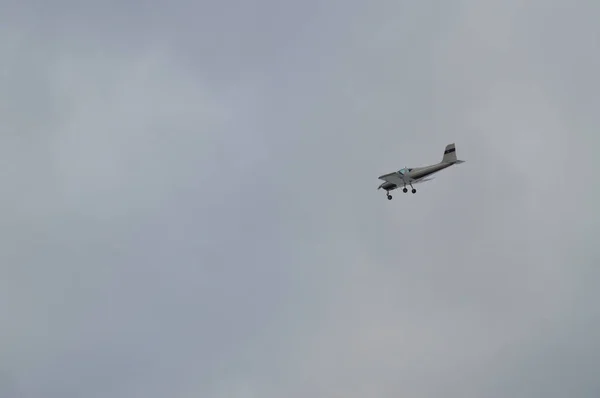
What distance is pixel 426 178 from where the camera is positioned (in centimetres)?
17275

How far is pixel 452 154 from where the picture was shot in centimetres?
16888

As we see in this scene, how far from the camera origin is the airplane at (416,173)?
169 m

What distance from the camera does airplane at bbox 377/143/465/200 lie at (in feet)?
553

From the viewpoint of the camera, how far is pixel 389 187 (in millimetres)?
178250

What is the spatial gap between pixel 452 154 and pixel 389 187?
16.2m

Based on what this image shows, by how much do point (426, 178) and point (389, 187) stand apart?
29.7 feet

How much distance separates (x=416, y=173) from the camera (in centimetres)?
17275

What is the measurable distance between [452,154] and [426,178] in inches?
301
